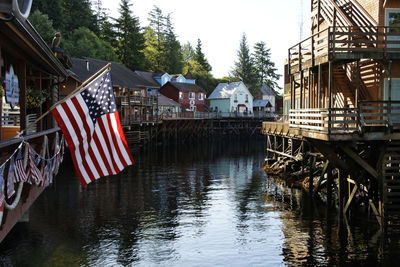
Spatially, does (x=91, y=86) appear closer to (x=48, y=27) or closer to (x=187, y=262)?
(x=187, y=262)

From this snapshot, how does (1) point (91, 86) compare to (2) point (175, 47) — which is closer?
(1) point (91, 86)

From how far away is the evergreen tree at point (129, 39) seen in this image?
3354 inches

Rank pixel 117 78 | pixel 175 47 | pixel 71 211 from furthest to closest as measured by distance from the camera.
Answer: pixel 175 47 < pixel 117 78 < pixel 71 211

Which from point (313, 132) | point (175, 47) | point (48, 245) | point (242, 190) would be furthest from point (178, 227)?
point (175, 47)

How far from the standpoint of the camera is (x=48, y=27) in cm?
5462

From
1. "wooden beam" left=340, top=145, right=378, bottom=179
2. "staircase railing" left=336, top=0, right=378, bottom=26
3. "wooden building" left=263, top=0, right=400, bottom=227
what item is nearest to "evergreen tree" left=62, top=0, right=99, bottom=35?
"wooden building" left=263, top=0, right=400, bottom=227

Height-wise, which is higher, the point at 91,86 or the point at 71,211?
the point at 91,86

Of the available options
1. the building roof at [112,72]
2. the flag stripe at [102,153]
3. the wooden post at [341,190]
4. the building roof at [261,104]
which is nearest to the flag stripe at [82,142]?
the flag stripe at [102,153]

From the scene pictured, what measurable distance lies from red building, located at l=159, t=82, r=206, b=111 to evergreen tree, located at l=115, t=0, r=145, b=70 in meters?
10.6

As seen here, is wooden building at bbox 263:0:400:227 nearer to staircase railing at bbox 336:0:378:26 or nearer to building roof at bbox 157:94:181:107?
staircase railing at bbox 336:0:378:26

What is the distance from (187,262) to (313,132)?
7.11 m

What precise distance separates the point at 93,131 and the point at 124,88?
46.5m

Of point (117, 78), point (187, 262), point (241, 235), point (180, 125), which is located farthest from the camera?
point (180, 125)

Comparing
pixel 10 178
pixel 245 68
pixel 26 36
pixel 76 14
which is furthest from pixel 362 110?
pixel 245 68
